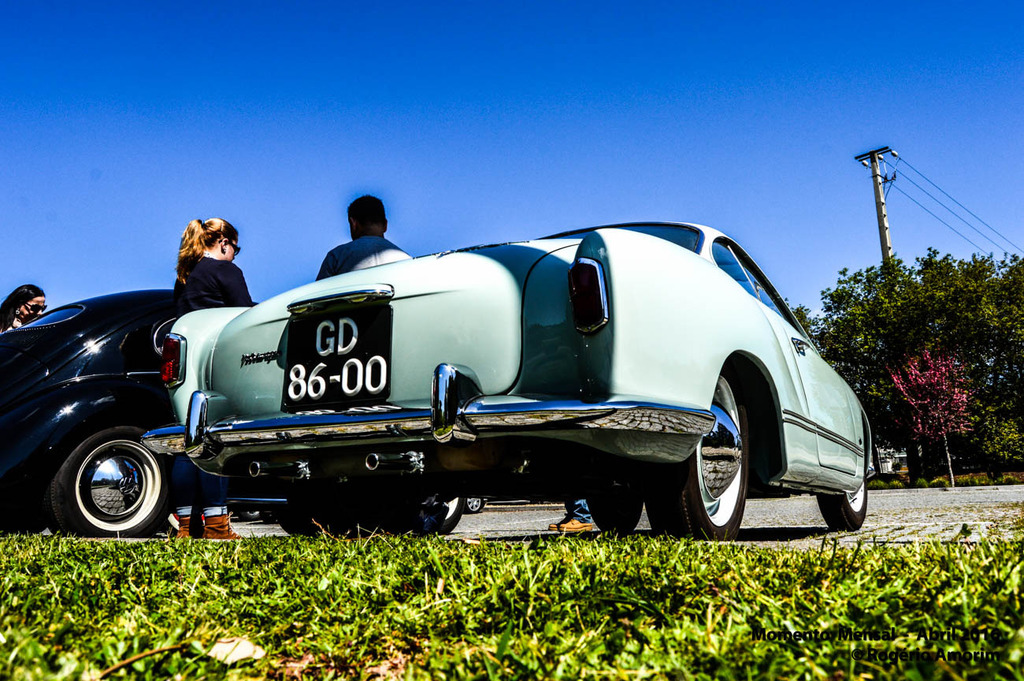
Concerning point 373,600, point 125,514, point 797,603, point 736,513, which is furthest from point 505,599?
point 125,514

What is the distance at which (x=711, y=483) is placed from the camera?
347 cm

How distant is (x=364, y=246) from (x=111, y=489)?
2.39m

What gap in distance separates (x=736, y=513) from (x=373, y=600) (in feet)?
6.86

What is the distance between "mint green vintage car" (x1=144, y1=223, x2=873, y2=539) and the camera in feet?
9.25

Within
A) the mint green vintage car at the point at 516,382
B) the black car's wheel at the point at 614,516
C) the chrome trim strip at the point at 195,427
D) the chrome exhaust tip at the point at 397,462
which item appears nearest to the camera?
the mint green vintage car at the point at 516,382

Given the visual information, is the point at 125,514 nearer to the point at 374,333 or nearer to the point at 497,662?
the point at 374,333

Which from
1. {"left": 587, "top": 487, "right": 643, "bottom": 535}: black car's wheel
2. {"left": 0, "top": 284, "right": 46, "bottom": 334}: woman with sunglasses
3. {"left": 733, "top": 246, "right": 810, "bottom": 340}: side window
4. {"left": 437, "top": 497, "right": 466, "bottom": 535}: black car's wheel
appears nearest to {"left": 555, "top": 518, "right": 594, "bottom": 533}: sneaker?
{"left": 587, "top": 487, "right": 643, "bottom": 535}: black car's wheel

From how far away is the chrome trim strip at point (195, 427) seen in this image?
3.39 metres

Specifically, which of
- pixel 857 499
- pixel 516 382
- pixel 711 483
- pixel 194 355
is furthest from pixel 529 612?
pixel 857 499

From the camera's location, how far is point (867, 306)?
30688 mm

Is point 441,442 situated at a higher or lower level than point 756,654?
higher

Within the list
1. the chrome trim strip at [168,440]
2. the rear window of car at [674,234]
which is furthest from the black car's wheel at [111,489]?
the rear window of car at [674,234]

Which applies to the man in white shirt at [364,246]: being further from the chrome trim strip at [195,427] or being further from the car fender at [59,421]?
the car fender at [59,421]

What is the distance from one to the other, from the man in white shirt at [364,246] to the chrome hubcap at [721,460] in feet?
5.14
